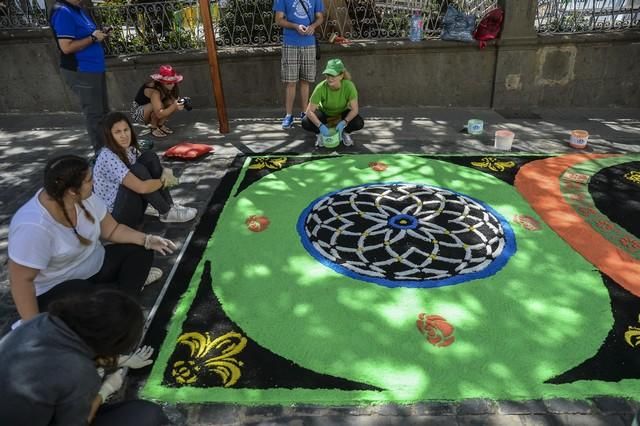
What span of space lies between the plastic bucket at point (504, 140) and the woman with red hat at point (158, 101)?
3.79 meters

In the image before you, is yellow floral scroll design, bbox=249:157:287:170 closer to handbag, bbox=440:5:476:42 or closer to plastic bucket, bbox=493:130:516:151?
plastic bucket, bbox=493:130:516:151

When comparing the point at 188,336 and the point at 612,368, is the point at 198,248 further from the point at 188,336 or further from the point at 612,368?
the point at 612,368

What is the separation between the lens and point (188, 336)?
2633mm

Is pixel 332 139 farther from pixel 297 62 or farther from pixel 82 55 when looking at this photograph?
pixel 82 55

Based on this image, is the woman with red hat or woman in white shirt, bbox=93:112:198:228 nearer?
woman in white shirt, bbox=93:112:198:228

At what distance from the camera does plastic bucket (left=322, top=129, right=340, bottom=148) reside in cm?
527

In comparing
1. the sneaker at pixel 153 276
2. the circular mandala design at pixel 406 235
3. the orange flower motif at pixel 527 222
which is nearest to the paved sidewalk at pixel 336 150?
the sneaker at pixel 153 276

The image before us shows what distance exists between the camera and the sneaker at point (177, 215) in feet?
12.6

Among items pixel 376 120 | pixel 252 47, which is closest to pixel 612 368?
pixel 376 120

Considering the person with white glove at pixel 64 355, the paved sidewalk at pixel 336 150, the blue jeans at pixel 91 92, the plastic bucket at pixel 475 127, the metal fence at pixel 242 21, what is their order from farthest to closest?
the metal fence at pixel 242 21 → the plastic bucket at pixel 475 127 → the blue jeans at pixel 91 92 → the paved sidewalk at pixel 336 150 → the person with white glove at pixel 64 355

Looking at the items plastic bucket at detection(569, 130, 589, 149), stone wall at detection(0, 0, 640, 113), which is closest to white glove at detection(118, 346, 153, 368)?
plastic bucket at detection(569, 130, 589, 149)

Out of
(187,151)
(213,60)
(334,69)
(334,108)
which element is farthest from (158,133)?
(334,69)

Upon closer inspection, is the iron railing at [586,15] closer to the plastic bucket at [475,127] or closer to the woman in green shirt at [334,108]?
the plastic bucket at [475,127]

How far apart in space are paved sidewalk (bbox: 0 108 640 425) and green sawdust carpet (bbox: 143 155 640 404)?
3.3 inches
